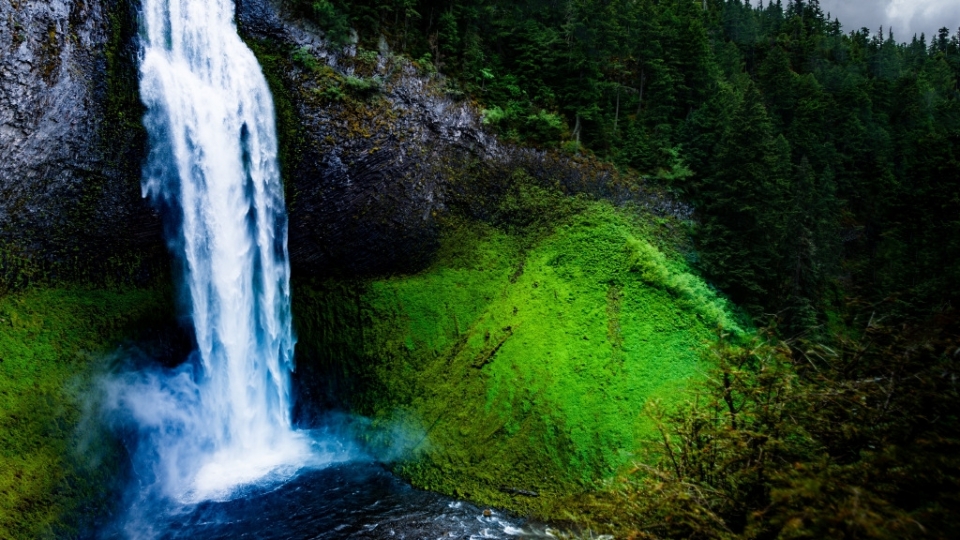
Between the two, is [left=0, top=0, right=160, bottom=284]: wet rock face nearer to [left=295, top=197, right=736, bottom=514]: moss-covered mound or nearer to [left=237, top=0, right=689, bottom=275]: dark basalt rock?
[left=237, top=0, right=689, bottom=275]: dark basalt rock

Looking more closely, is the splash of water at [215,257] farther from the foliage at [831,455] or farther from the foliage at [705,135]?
the foliage at [831,455]

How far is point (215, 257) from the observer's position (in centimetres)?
1406

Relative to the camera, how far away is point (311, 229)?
50.7 ft

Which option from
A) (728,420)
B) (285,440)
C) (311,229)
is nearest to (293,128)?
(311,229)

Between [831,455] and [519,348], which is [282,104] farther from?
[831,455]

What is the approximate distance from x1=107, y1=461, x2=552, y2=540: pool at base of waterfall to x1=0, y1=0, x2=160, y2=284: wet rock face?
22.0 feet

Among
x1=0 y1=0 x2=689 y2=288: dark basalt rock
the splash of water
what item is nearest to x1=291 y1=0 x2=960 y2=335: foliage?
x1=0 y1=0 x2=689 y2=288: dark basalt rock

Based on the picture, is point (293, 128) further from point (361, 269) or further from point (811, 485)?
point (811, 485)

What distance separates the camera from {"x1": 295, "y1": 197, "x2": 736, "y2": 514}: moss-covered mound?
512 inches

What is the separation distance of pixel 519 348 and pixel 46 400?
10872 mm

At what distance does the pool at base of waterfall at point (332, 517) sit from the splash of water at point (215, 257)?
81 centimetres

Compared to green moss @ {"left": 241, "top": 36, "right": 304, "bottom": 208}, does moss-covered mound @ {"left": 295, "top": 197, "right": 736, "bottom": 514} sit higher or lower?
lower

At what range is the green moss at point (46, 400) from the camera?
10406mm

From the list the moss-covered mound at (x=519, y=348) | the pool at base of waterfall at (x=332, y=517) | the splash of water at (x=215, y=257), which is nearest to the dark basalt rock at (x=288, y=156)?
the splash of water at (x=215, y=257)
